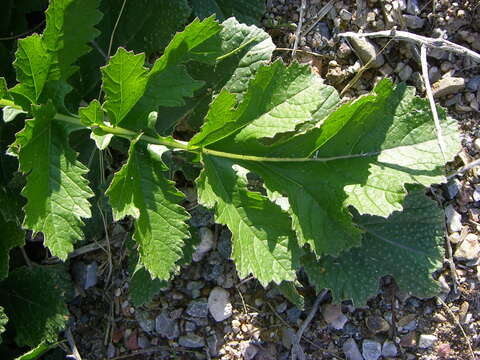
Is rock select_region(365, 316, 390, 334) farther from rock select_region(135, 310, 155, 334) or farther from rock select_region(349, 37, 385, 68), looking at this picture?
rock select_region(349, 37, 385, 68)

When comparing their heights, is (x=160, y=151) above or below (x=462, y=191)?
above

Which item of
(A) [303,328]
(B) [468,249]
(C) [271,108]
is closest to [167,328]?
(A) [303,328]

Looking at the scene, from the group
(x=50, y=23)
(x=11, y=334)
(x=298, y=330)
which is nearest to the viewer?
(x=50, y=23)

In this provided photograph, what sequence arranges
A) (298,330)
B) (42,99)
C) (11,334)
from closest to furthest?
(42,99), (298,330), (11,334)

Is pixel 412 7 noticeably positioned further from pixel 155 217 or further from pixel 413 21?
pixel 155 217

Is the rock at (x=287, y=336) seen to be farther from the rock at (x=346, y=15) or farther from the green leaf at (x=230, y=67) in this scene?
the rock at (x=346, y=15)

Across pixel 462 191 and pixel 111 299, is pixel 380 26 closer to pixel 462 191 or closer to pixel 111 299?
pixel 462 191

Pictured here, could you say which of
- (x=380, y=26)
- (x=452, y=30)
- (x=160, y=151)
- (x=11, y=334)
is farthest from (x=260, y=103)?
(x=11, y=334)
